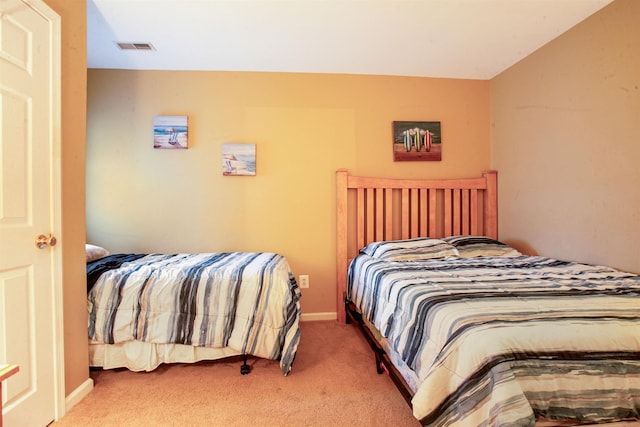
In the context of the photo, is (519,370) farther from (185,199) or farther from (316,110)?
(185,199)

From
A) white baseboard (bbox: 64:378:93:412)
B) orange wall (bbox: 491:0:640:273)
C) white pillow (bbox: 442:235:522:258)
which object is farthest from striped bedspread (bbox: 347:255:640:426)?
white baseboard (bbox: 64:378:93:412)

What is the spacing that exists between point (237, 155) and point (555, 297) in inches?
91.7

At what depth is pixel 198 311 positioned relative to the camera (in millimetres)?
1544

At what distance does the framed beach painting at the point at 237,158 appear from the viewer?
7.71 ft

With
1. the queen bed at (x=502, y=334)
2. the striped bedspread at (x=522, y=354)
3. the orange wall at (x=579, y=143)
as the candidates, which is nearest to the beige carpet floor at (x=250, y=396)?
the queen bed at (x=502, y=334)

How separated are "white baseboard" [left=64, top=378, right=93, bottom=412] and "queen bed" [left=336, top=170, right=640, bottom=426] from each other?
1636 millimetres

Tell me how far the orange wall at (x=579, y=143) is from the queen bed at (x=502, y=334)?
286 millimetres

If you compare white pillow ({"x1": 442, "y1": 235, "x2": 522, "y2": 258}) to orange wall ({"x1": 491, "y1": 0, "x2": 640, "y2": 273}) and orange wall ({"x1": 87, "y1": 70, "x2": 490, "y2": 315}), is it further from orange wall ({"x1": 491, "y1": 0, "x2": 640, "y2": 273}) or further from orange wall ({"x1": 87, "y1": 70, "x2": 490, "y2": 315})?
orange wall ({"x1": 87, "y1": 70, "x2": 490, "y2": 315})

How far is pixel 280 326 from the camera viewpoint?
1.56m

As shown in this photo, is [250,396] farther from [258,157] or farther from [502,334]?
[258,157]

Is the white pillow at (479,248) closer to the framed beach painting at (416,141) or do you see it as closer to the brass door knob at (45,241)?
the framed beach painting at (416,141)

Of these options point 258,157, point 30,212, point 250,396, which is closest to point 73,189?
point 30,212

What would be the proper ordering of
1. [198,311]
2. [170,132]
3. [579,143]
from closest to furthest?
[198,311] < [579,143] < [170,132]

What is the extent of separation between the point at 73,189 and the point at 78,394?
108 centimetres
